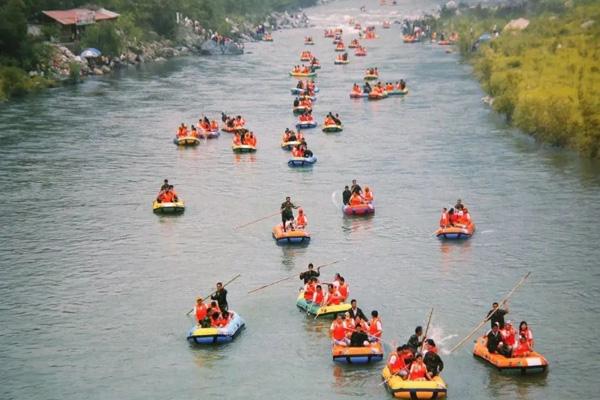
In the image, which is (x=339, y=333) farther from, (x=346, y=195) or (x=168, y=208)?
(x=168, y=208)

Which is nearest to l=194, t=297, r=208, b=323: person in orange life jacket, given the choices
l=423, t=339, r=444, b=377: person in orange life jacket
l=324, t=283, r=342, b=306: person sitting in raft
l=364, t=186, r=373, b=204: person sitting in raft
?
l=324, t=283, r=342, b=306: person sitting in raft

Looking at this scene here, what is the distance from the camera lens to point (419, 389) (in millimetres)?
30031

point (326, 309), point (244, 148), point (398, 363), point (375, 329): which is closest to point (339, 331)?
point (375, 329)

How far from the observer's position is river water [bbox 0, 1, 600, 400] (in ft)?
109

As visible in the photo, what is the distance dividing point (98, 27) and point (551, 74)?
204ft

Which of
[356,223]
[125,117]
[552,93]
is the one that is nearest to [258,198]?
[356,223]

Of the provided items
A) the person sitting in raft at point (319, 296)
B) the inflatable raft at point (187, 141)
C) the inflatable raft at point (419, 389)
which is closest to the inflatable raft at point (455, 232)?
the person sitting in raft at point (319, 296)

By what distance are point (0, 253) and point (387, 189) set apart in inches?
951

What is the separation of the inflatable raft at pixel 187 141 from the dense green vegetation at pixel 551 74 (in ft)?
86.4

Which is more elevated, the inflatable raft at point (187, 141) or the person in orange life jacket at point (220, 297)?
the inflatable raft at point (187, 141)

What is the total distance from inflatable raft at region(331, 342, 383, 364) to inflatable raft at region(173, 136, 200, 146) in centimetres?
4084

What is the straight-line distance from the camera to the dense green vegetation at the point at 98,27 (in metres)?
95.9

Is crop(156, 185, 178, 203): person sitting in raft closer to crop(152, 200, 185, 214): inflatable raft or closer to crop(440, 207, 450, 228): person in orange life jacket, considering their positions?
crop(152, 200, 185, 214): inflatable raft

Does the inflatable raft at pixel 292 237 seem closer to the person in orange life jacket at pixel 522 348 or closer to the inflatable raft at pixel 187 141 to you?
the person in orange life jacket at pixel 522 348
